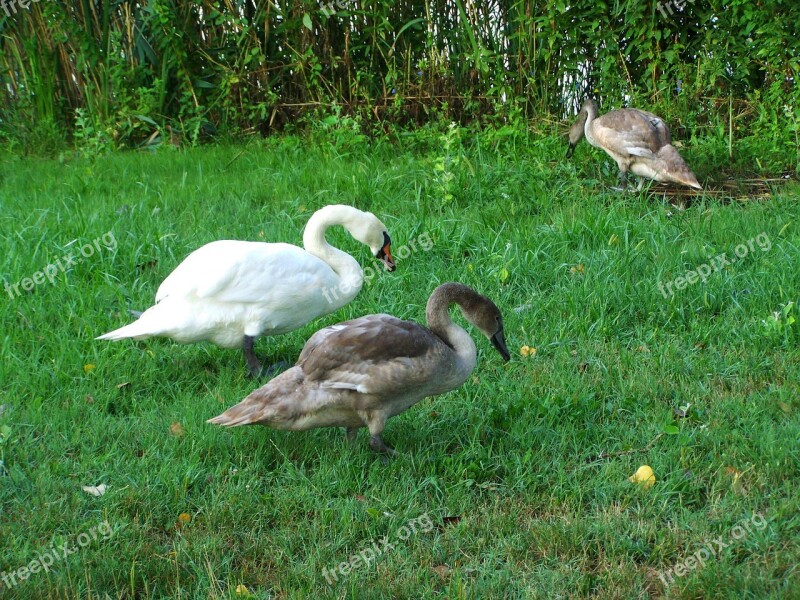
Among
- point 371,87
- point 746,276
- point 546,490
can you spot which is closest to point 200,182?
point 371,87

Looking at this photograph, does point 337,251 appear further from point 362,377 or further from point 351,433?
point 362,377

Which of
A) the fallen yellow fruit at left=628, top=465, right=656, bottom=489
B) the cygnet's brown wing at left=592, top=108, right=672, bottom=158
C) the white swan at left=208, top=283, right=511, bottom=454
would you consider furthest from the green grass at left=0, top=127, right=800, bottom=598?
the cygnet's brown wing at left=592, top=108, right=672, bottom=158

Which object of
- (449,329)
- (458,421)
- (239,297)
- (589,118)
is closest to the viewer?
(449,329)

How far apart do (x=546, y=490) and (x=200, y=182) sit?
5226 millimetres

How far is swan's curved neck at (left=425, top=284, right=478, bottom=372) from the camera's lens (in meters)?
4.41

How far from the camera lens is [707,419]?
454 cm

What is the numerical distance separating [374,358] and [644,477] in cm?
128

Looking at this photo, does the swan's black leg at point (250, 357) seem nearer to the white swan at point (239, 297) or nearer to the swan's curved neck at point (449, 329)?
the white swan at point (239, 297)

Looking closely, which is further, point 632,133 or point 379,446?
point 632,133

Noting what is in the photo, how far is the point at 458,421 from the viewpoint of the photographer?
4703 mm

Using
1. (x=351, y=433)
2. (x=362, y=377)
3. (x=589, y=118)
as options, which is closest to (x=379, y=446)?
(x=351, y=433)

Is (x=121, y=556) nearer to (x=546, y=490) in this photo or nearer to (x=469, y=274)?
(x=546, y=490)

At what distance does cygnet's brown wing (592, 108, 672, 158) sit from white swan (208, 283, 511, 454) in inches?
164

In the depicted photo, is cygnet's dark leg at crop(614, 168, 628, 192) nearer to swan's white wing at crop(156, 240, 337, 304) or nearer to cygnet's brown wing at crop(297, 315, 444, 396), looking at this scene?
swan's white wing at crop(156, 240, 337, 304)
